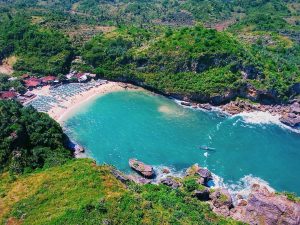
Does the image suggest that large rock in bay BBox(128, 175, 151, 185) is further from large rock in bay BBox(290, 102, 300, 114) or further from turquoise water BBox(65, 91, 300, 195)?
large rock in bay BBox(290, 102, 300, 114)

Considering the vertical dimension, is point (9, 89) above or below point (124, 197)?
below

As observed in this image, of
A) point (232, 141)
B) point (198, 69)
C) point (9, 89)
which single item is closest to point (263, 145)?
point (232, 141)

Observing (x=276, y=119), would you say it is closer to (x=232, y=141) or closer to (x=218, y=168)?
(x=232, y=141)

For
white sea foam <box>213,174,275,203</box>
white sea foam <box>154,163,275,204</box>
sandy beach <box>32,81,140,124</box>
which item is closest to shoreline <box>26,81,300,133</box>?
sandy beach <box>32,81,140,124</box>

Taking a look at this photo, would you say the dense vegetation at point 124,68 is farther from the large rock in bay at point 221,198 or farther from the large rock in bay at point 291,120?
the large rock in bay at point 291,120

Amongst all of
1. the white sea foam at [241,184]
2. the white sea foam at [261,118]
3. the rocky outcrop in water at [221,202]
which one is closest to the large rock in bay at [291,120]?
the white sea foam at [261,118]

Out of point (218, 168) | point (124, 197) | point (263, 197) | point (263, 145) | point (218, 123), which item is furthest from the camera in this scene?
point (218, 123)
